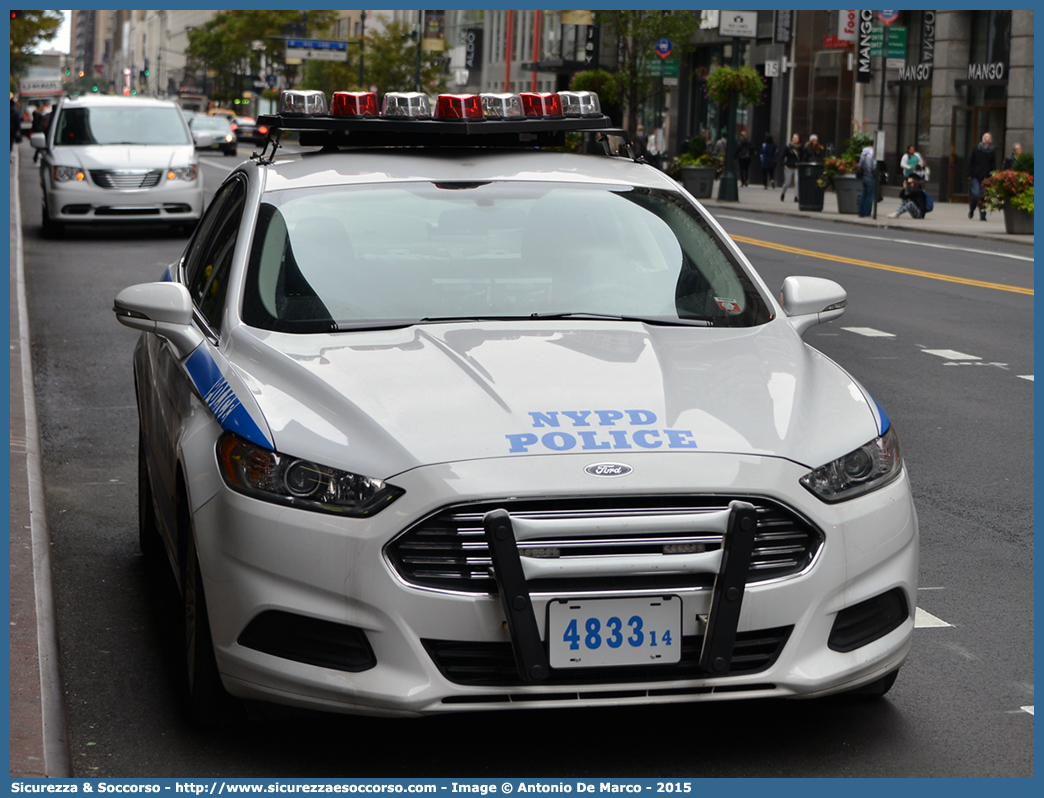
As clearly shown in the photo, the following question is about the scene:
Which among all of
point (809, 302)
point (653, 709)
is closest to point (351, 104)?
point (809, 302)

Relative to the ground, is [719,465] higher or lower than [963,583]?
higher

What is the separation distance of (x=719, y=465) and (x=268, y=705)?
131cm

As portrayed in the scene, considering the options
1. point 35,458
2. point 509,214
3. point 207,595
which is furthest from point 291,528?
point 35,458

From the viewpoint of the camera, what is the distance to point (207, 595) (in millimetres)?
3902

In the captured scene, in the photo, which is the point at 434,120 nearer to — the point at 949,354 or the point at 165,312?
the point at 165,312

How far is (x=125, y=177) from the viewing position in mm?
21344

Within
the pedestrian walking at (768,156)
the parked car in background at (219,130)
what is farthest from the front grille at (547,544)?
the parked car in background at (219,130)

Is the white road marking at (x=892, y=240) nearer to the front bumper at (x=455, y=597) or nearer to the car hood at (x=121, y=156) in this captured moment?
the car hood at (x=121, y=156)

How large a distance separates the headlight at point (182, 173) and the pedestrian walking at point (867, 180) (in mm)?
15764

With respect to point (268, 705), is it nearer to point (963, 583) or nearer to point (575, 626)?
point (575, 626)

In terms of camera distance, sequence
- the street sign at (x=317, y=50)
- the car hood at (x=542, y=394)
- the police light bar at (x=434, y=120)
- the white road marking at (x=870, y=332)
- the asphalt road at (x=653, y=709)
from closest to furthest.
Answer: the car hood at (x=542, y=394)
the asphalt road at (x=653, y=709)
the police light bar at (x=434, y=120)
the white road marking at (x=870, y=332)
the street sign at (x=317, y=50)

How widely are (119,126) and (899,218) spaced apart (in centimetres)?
1732

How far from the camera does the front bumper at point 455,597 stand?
362cm

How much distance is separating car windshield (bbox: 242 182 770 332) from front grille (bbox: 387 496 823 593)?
1154 mm
